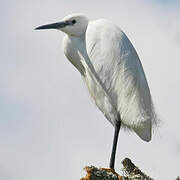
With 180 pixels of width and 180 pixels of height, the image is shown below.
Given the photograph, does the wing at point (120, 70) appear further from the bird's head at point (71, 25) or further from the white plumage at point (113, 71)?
the bird's head at point (71, 25)

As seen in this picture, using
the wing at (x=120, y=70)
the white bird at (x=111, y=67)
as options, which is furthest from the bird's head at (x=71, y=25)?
the wing at (x=120, y=70)

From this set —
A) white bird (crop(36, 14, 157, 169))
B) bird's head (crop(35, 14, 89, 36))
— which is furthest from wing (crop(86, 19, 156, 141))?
bird's head (crop(35, 14, 89, 36))

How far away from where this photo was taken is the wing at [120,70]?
25.1 feet

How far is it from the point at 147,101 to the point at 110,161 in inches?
34.2

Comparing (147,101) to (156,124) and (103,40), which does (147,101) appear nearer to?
(156,124)

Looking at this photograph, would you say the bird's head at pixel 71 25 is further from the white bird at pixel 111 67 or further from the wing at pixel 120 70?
the wing at pixel 120 70

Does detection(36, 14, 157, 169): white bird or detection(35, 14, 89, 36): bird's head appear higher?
detection(35, 14, 89, 36): bird's head

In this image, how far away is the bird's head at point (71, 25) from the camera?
7695 mm

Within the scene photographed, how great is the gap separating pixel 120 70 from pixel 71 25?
0.80 metres

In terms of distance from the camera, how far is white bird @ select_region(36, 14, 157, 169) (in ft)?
25.1

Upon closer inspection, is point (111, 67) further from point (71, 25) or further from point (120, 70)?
point (71, 25)

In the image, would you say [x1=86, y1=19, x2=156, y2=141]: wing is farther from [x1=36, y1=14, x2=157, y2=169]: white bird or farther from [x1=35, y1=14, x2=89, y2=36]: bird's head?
[x1=35, y1=14, x2=89, y2=36]: bird's head

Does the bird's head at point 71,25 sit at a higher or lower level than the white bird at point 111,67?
higher

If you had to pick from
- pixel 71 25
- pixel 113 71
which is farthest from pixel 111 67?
pixel 71 25
